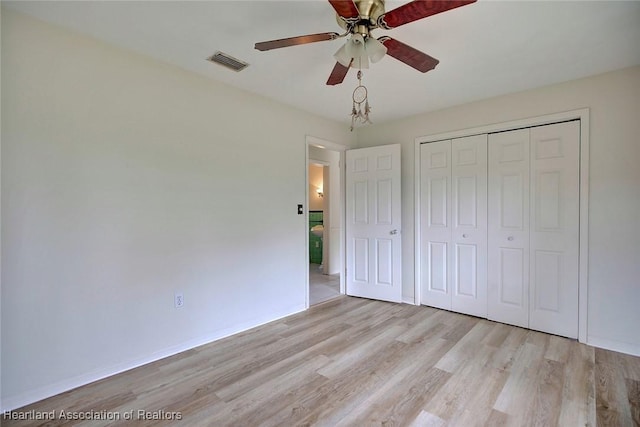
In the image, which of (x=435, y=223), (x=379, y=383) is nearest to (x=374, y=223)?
(x=435, y=223)

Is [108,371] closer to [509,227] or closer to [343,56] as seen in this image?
[343,56]

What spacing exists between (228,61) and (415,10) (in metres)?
1.59

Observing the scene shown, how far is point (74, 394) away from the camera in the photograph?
6.50 feet

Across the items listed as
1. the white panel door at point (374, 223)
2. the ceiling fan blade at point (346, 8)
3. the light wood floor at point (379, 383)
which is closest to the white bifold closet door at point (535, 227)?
the light wood floor at point (379, 383)

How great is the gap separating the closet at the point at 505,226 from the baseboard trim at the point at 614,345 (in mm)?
132

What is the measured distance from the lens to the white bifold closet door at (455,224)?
334 centimetres

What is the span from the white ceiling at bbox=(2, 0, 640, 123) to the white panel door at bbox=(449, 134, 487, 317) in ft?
2.22

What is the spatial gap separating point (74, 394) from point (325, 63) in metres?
2.94

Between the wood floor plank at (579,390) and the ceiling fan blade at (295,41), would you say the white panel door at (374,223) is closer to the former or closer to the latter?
the wood floor plank at (579,390)

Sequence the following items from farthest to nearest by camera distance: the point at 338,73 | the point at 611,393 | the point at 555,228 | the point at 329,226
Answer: the point at 329,226 < the point at 555,228 < the point at 338,73 < the point at 611,393

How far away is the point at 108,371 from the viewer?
86.0 inches

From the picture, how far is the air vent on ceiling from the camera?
2.37 m

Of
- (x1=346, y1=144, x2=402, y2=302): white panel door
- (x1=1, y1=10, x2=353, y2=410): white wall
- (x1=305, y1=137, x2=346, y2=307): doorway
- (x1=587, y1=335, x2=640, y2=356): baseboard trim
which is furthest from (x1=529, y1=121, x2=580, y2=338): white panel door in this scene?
(x1=1, y1=10, x2=353, y2=410): white wall

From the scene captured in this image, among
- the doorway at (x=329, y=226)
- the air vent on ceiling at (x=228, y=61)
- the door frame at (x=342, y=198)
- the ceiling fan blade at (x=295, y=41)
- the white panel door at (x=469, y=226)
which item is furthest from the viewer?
the doorway at (x=329, y=226)
